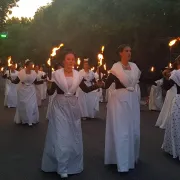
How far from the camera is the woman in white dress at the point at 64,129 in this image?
8.03 m

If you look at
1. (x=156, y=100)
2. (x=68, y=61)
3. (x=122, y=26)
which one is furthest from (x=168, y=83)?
(x=122, y=26)

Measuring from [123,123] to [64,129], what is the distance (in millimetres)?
1162

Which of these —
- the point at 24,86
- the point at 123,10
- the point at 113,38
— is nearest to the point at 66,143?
the point at 24,86

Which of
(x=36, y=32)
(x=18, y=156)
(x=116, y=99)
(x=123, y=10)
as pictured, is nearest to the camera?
Result: (x=116, y=99)

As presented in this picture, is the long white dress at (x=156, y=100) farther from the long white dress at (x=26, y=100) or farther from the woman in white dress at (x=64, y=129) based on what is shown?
the woman in white dress at (x=64, y=129)

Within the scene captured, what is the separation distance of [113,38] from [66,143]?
2507 cm

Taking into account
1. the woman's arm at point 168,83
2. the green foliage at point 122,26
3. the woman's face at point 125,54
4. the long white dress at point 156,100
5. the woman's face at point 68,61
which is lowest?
the long white dress at point 156,100

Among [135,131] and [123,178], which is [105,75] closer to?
[135,131]

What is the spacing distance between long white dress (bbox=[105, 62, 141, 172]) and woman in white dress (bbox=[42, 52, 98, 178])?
2.34 ft

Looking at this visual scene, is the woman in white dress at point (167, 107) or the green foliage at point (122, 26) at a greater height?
the green foliage at point (122, 26)

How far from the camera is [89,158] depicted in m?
9.42

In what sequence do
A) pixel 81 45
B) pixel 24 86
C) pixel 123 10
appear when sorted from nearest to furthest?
1. pixel 24 86
2. pixel 123 10
3. pixel 81 45

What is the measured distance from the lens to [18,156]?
960 cm

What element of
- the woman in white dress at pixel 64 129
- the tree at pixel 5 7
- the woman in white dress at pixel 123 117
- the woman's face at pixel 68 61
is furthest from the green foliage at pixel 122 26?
the woman in white dress at pixel 64 129
